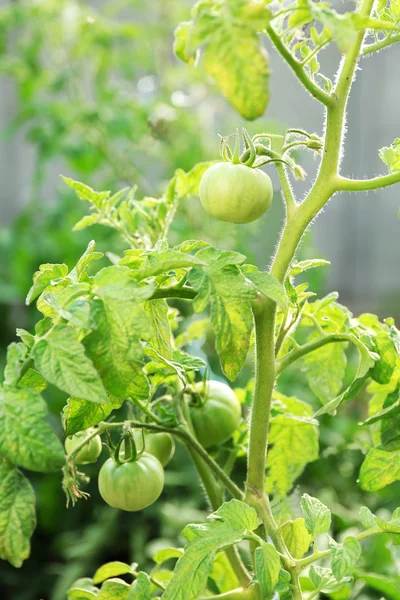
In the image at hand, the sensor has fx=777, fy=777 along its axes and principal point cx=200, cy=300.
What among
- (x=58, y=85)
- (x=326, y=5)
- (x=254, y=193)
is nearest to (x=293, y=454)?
(x=254, y=193)

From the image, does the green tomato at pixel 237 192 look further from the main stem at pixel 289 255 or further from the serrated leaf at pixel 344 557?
the serrated leaf at pixel 344 557

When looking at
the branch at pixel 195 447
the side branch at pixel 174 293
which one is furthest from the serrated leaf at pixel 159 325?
the branch at pixel 195 447

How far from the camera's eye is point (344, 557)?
546 mm

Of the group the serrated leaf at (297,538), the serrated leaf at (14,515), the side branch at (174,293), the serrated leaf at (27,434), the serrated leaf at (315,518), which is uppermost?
the side branch at (174,293)

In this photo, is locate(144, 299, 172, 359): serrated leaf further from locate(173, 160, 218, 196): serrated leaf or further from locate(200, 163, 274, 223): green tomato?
locate(173, 160, 218, 196): serrated leaf

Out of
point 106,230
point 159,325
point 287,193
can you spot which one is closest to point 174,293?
point 159,325

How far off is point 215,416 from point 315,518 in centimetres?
16

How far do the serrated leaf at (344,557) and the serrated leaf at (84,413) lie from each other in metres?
0.19

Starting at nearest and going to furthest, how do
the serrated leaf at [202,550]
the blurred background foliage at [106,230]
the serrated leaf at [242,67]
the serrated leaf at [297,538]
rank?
the serrated leaf at [242,67]
the serrated leaf at [202,550]
the serrated leaf at [297,538]
the blurred background foliage at [106,230]

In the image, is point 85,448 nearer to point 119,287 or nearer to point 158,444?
point 158,444

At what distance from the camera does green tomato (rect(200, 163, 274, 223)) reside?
0.55 metres

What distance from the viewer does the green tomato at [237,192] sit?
1.81 ft

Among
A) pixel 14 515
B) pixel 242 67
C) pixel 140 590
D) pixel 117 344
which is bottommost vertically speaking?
pixel 140 590

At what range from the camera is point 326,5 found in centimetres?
48
